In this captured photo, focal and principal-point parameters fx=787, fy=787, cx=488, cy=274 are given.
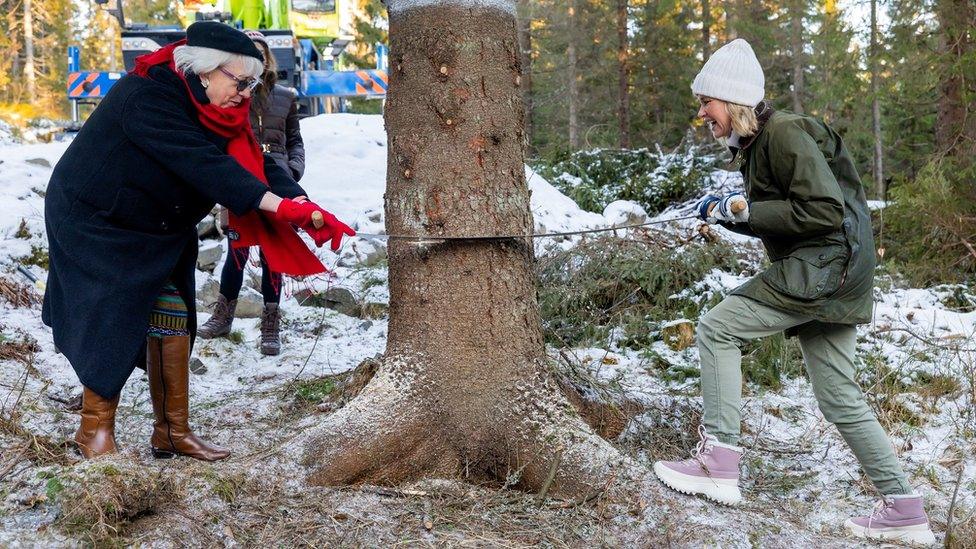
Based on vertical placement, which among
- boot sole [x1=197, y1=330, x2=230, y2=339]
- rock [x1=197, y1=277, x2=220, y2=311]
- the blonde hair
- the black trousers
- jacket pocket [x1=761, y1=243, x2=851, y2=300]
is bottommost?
boot sole [x1=197, y1=330, x2=230, y2=339]

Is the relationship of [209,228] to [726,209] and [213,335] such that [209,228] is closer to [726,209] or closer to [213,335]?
[213,335]

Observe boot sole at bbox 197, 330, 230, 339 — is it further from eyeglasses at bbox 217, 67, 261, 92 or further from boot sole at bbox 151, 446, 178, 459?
eyeglasses at bbox 217, 67, 261, 92

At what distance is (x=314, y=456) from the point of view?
2.97 meters

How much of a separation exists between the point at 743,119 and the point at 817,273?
24.6 inches

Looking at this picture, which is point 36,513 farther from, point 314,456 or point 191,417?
point 191,417

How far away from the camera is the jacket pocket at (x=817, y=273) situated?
2812mm

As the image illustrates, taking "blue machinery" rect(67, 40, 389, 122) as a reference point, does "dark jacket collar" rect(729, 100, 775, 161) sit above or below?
below

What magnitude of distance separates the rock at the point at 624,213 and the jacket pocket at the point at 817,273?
541 centimetres

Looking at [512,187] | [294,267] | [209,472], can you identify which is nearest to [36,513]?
[209,472]

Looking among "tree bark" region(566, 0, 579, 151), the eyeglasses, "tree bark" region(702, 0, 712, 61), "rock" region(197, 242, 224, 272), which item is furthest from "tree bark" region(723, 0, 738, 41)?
the eyeglasses

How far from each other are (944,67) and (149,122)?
7.62m

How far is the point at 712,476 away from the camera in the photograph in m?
2.90

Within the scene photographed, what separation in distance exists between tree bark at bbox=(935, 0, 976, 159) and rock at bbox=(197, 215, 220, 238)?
7001 millimetres

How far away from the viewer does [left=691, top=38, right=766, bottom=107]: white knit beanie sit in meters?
2.91
